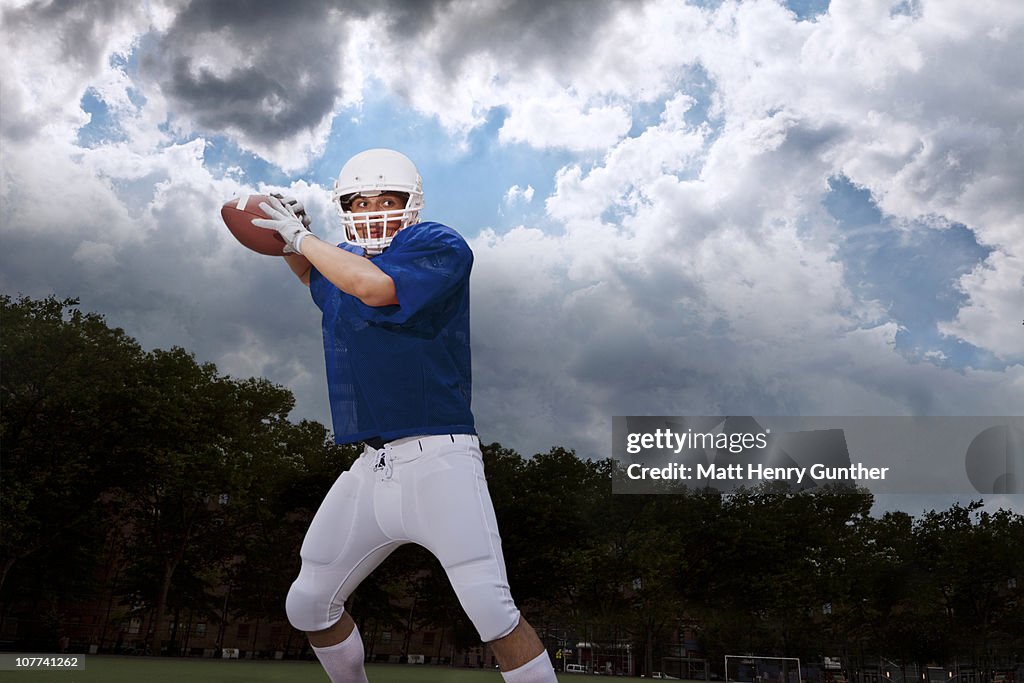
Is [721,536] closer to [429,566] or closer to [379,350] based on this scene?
[429,566]

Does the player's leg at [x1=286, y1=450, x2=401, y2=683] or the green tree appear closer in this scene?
the player's leg at [x1=286, y1=450, x2=401, y2=683]

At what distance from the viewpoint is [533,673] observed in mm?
3604

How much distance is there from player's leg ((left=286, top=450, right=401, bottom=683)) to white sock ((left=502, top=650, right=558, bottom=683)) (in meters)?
0.85

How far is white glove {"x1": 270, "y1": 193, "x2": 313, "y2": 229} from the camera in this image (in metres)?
4.42

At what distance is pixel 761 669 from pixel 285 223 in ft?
129

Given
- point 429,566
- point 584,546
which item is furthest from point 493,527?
point 429,566

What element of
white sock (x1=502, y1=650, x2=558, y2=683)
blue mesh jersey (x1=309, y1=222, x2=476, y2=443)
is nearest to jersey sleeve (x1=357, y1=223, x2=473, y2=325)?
blue mesh jersey (x1=309, y1=222, x2=476, y2=443)

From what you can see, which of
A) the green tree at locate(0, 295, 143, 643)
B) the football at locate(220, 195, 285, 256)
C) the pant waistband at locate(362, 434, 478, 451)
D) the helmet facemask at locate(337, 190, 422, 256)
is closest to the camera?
the pant waistband at locate(362, 434, 478, 451)

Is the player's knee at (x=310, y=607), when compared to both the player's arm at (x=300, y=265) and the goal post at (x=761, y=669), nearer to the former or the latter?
the player's arm at (x=300, y=265)

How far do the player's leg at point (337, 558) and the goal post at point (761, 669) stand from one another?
120 ft

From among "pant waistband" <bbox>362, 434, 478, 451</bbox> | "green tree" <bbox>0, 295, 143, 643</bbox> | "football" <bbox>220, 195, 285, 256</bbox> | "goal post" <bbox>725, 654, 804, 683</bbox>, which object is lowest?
"goal post" <bbox>725, 654, 804, 683</bbox>

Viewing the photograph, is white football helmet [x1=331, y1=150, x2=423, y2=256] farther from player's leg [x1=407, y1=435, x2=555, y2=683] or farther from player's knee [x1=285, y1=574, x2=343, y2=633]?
player's knee [x1=285, y1=574, x2=343, y2=633]

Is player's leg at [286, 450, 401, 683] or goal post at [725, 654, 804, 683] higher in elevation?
player's leg at [286, 450, 401, 683]

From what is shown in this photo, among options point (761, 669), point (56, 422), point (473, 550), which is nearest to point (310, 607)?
point (473, 550)
